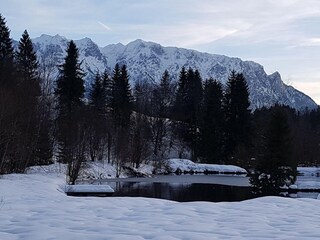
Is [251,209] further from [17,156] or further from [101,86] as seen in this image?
[101,86]

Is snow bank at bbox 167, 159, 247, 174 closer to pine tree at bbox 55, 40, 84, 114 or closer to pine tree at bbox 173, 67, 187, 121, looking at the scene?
pine tree at bbox 173, 67, 187, 121

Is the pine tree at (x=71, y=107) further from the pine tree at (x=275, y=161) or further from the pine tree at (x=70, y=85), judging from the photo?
the pine tree at (x=275, y=161)

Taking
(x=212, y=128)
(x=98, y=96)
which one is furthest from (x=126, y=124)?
(x=212, y=128)

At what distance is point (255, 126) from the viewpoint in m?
61.5

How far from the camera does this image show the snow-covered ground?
21.9 ft

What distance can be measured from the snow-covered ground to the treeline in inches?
628

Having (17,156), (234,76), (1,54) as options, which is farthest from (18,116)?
(234,76)

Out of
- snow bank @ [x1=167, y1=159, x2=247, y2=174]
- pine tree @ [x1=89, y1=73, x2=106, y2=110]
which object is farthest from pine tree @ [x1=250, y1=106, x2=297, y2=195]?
pine tree @ [x1=89, y1=73, x2=106, y2=110]

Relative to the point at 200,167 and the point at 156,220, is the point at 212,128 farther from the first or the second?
the point at 156,220

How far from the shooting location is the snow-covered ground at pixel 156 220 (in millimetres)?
6688

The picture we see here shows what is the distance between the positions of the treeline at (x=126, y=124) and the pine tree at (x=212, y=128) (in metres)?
0.13

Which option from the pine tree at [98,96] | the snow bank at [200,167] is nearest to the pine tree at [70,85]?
the pine tree at [98,96]

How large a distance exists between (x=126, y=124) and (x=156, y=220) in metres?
47.3

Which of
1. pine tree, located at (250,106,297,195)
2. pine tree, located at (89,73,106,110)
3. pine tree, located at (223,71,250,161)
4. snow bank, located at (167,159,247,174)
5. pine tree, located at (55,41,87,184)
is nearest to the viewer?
pine tree, located at (250,106,297,195)
